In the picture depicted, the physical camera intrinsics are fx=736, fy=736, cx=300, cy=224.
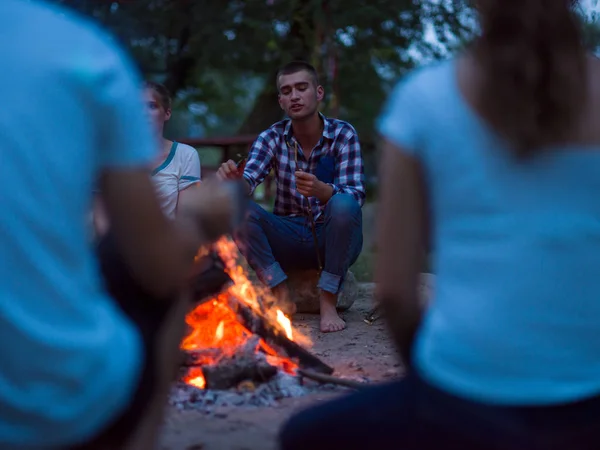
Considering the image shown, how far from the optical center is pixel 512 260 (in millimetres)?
1410

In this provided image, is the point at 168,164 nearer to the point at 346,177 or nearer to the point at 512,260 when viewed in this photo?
the point at 346,177

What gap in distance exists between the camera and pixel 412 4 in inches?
386

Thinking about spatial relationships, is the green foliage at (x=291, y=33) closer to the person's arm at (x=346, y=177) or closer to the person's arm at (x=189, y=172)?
the person's arm at (x=346, y=177)

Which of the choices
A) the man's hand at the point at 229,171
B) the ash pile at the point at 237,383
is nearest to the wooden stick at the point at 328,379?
Result: the ash pile at the point at 237,383

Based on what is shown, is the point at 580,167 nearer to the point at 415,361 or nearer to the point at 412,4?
the point at 415,361

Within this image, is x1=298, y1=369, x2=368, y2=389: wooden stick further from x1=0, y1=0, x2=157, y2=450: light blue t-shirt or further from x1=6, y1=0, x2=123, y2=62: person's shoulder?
x1=6, y1=0, x2=123, y2=62: person's shoulder

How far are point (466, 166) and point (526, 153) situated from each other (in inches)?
4.5

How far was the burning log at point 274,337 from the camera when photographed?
380 cm

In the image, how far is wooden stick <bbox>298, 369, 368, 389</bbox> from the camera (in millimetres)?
3475

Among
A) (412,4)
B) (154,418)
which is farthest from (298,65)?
(412,4)

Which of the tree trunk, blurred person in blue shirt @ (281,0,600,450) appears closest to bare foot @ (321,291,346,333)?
blurred person in blue shirt @ (281,0,600,450)

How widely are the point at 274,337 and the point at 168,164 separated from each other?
1551 millimetres

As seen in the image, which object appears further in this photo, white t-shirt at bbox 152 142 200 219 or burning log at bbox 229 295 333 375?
white t-shirt at bbox 152 142 200 219

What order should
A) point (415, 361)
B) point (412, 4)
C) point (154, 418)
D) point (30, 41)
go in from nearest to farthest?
1. point (30, 41)
2. point (415, 361)
3. point (154, 418)
4. point (412, 4)
